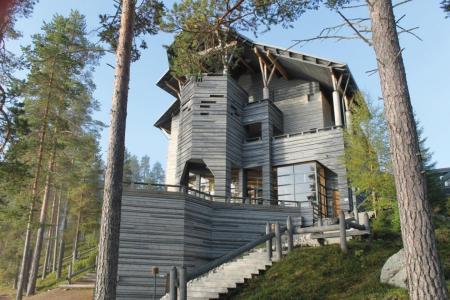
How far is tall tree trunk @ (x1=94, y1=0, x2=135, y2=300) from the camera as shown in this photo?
6.59m

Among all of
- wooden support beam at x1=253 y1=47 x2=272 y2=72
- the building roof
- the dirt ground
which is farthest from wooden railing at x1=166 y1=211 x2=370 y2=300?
Result: wooden support beam at x1=253 y1=47 x2=272 y2=72

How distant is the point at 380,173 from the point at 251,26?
10.7 m

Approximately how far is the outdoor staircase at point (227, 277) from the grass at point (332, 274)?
32 cm

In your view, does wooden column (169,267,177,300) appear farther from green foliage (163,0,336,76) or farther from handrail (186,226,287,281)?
green foliage (163,0,336,76)

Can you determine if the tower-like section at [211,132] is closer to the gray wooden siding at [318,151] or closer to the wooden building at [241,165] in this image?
the wooden building at [241,165]

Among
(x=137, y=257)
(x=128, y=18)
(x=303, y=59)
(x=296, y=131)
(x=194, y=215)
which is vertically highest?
(x=303, y=59)

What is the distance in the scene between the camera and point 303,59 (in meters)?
23.7

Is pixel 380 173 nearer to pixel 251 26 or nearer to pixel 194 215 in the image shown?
pixel 194 215

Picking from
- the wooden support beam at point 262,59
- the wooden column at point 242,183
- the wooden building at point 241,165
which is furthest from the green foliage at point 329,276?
the wooden support beam at point 262,59

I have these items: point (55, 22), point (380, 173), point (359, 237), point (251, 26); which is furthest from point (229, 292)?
point (55, 22)

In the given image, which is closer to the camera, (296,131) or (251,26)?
(251,26)

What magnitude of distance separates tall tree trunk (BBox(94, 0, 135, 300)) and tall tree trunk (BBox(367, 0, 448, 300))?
15.5 feet

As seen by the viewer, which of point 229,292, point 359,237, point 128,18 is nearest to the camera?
point 128,18

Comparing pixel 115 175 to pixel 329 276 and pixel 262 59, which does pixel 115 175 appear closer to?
pixel 329 276
